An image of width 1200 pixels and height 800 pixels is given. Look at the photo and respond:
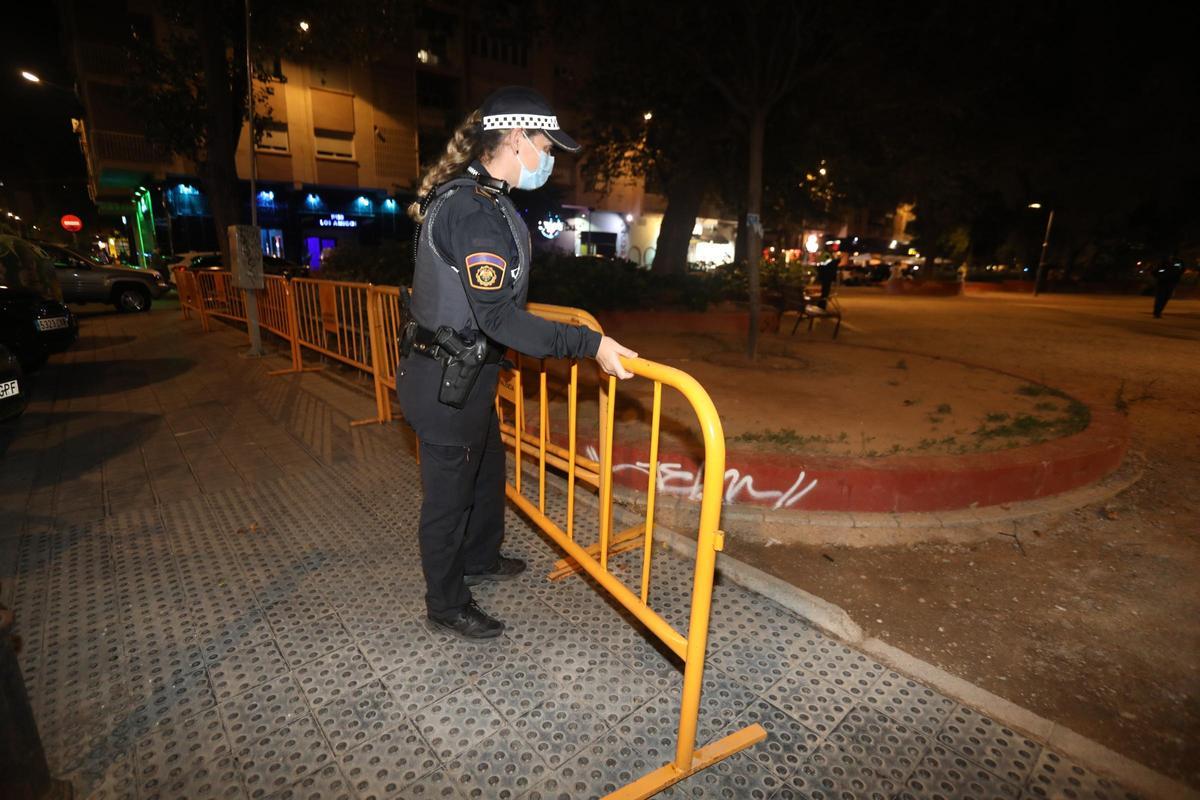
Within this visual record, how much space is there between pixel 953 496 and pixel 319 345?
22.6ft

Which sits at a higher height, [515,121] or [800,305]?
[515,121]

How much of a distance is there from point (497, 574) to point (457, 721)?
917 mm

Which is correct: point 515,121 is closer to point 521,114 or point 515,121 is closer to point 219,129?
point 521,114

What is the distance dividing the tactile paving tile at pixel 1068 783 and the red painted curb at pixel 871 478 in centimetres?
200

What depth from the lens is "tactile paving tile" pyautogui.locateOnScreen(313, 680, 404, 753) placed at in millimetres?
1949

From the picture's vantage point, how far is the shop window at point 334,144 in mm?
27344

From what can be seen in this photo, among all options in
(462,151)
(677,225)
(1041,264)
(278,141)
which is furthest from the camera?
(278,141)

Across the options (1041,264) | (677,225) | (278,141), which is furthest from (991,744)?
(278,141)

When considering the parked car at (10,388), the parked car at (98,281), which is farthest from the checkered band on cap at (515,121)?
the parked car at (98,281)

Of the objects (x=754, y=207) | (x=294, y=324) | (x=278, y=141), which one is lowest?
(x=294, y=324)

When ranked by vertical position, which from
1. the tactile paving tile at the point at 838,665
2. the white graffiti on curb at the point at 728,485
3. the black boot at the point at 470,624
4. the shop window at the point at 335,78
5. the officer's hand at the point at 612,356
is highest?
the shop window at the point at 335,78

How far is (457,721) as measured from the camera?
6.65ft

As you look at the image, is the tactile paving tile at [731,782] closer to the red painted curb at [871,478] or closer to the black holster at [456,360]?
the black holster at [456,360]

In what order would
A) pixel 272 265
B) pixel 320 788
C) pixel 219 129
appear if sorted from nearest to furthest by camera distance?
1. pixel 320 788
2. pixel 219 129
3. pixel 272 265
